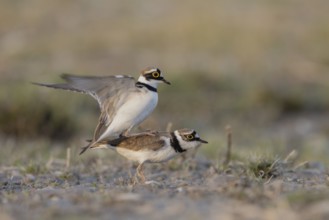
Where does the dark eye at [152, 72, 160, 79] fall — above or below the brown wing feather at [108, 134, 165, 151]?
above

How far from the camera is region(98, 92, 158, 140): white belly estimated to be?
6645 mm

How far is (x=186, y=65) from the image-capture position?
17.7 meters

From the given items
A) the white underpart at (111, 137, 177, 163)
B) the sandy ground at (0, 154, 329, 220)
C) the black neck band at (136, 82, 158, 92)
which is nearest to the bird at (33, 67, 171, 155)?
the black neck band at (136, 82, 158, 92)

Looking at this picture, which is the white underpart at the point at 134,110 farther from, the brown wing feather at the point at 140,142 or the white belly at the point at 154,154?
the white belly at the point at 154,154

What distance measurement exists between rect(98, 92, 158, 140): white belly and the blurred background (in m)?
1.27

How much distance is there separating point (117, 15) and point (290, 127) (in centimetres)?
1180

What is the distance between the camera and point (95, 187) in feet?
21.0

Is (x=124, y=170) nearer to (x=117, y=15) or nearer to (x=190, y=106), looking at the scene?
(x=190, y=106)

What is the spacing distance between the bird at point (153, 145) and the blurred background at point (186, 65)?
0.93 m

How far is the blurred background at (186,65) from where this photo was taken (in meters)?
11.9

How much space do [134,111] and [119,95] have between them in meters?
0.23

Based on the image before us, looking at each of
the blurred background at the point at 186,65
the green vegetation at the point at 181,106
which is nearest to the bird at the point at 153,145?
the green vegetation at the point at 181,106

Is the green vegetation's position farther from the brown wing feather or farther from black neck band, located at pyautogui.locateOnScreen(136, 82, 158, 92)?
black neck band, located at pyautogui.locateOnScreen(136, 82, 158, 92)

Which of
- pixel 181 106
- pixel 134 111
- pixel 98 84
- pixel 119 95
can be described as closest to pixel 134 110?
pixel 134 111
